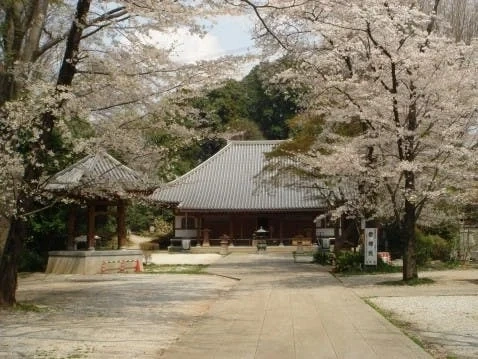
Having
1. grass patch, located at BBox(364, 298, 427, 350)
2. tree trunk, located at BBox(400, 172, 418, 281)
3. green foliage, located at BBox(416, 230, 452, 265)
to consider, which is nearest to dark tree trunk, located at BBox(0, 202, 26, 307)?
grass patch, located at BBox(364, 298, 427, 350)

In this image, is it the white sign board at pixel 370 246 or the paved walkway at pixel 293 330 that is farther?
the white sign board at pixel 370 246

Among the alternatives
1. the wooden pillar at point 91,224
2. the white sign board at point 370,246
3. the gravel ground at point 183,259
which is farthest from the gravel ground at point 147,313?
the gravel ground at point 183,259

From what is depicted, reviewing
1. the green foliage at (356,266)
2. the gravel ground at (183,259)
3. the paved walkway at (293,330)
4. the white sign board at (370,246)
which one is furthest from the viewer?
the gravel ground at (183,259)

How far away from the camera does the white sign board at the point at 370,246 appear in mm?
19672

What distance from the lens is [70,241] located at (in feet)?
73.9

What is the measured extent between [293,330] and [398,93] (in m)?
9.54

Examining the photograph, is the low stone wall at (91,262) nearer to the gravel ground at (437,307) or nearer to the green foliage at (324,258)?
the green foliage at (324,258)

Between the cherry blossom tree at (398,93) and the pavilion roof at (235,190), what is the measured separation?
18.2m

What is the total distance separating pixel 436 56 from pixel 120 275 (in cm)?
1296

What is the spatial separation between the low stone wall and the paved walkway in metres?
8.94

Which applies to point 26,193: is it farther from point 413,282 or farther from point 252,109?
point 252,109

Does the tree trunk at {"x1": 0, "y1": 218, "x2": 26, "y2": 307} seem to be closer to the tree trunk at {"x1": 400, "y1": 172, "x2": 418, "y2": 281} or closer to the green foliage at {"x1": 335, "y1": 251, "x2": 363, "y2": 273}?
the tree trunk at {"x1": 400, "y1": 172, "x2": 418, "y2": 281}

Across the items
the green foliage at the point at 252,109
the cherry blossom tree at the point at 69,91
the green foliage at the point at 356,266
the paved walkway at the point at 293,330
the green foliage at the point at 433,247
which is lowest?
the paved walkway at the point at 293,330

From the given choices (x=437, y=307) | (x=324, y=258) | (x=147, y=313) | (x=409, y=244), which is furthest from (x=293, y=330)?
(x=324, y=258)
